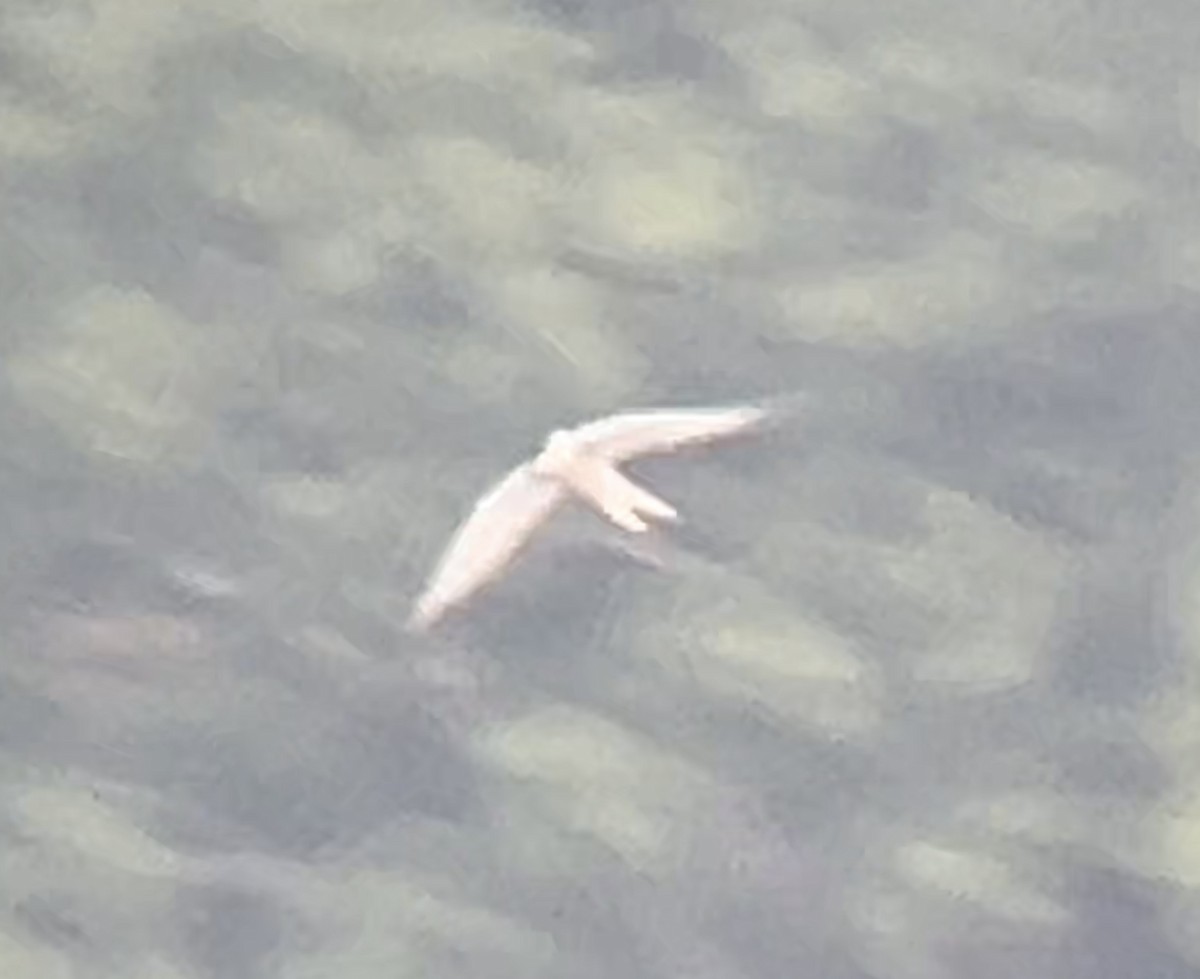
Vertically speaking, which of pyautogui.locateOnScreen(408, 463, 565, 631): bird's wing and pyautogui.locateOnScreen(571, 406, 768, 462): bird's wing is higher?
pyautogui.locateOnScreen(571, 406, 768, 462): bird's wing

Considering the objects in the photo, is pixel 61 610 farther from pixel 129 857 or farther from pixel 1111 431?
pixel 1111 431

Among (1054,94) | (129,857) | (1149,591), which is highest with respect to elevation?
(1054,94)

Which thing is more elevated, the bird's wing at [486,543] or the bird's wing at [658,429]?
the bird's wing at [658,429]

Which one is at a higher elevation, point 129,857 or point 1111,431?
point 1111,431

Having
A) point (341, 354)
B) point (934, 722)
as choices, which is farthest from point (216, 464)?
point (934, 722)
